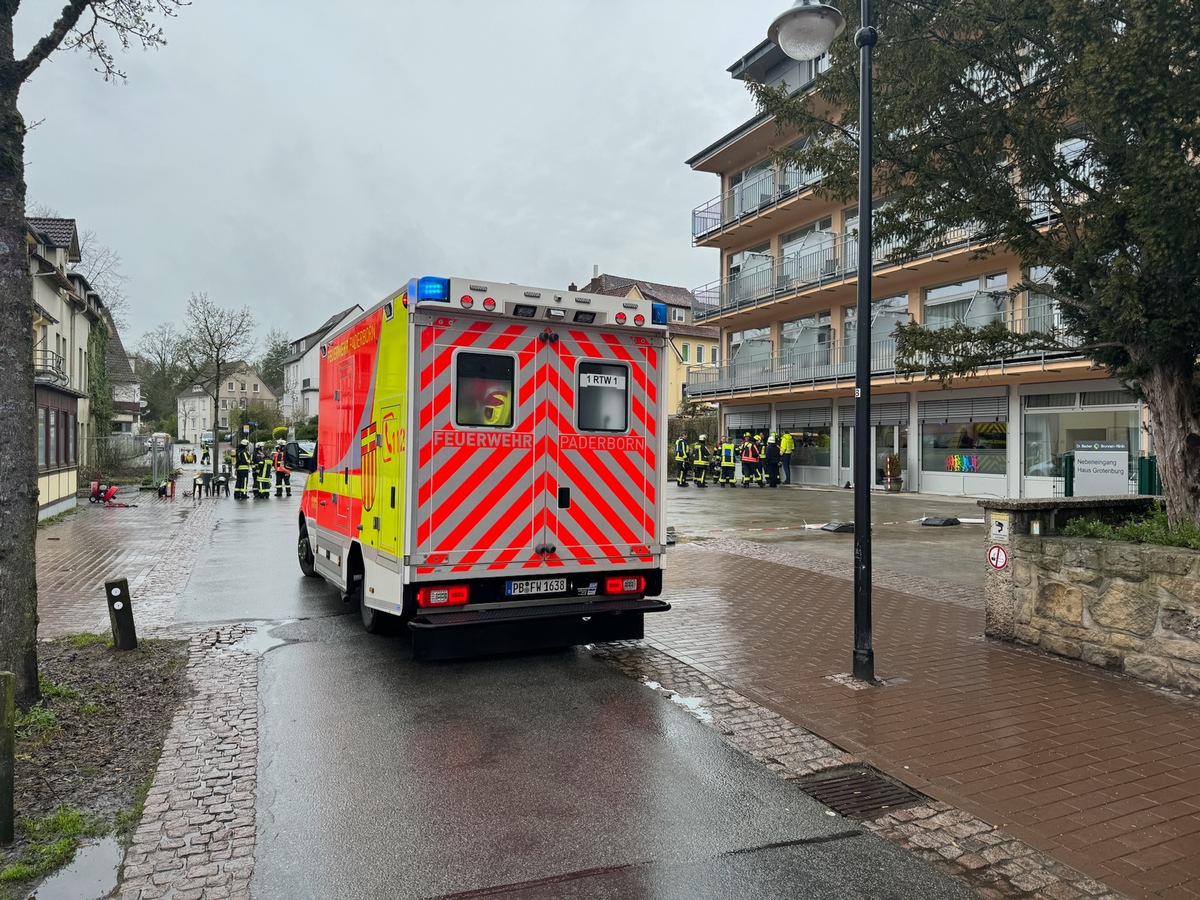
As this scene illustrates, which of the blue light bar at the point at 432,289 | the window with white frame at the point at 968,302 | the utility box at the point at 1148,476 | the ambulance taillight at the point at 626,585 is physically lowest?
the ambulance taillight at the point at 626,585

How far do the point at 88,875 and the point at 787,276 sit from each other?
29370mm

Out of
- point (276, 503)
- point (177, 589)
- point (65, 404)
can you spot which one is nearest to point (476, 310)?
point (177, 589)

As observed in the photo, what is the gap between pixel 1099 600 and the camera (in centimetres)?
623

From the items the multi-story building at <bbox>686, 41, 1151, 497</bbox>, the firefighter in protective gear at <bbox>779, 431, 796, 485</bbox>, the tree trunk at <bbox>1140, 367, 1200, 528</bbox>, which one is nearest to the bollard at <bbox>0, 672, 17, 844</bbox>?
the tree trunk at <bbox>1140, 367, 1200, 528</bbox>

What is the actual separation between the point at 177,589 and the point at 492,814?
7719mm

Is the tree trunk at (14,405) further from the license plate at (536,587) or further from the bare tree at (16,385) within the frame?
the license plate at (536,587)

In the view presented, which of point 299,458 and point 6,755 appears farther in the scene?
point 299,458

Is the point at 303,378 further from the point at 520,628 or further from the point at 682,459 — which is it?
the point at 520,628

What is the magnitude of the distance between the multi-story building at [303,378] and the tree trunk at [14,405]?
2851 inches

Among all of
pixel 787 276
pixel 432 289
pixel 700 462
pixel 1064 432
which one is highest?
pixel 787 276

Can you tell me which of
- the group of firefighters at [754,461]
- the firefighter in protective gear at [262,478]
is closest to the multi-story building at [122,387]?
the firefighter in protective gear at [262,478]

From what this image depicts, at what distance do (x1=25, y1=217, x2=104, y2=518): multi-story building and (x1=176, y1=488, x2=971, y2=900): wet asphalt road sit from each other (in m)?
13.8

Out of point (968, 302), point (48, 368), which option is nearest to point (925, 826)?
point (48, 368)

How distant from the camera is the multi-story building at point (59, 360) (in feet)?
65.5
